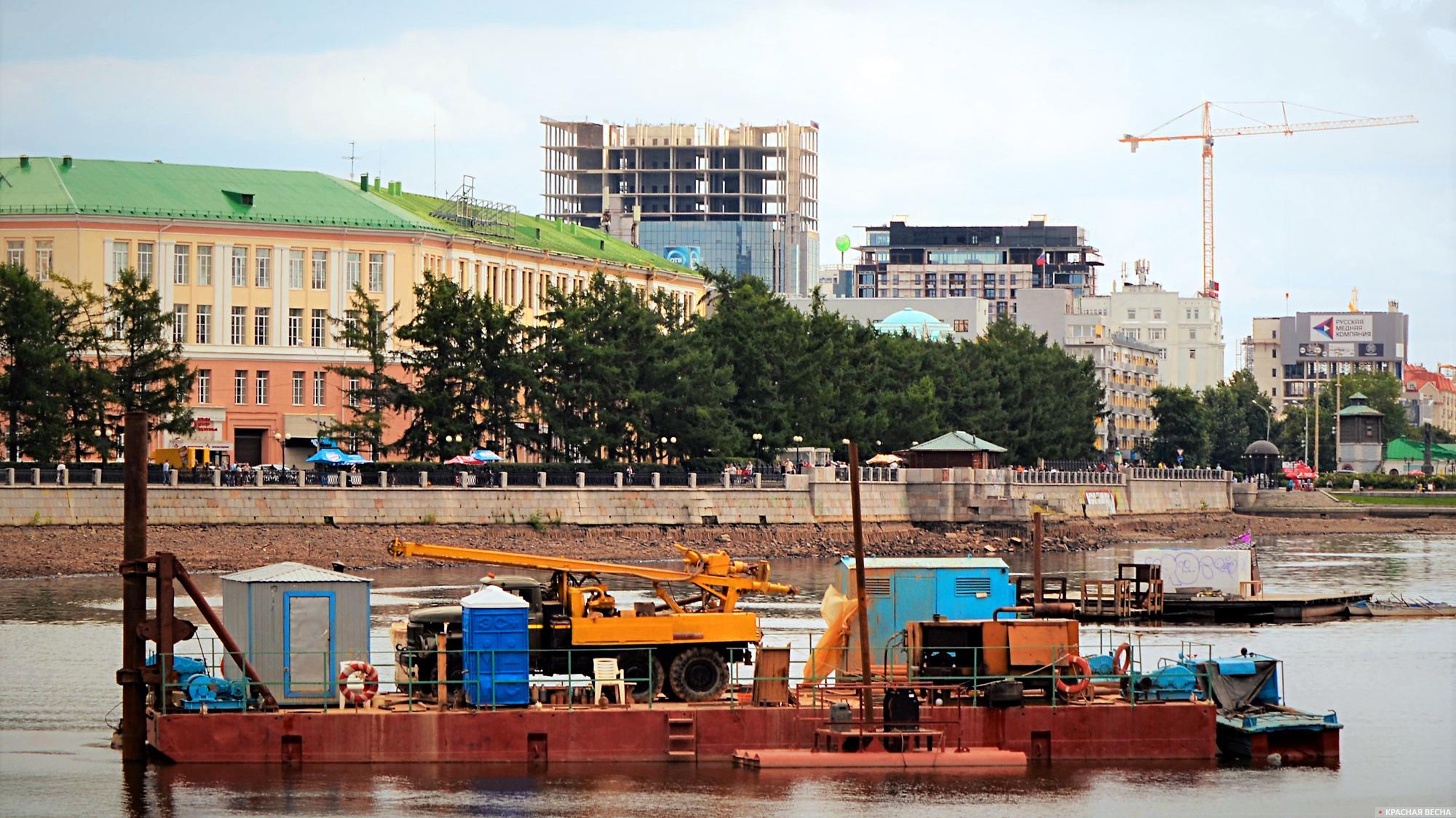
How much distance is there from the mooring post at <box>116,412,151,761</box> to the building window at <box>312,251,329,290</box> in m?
82.5

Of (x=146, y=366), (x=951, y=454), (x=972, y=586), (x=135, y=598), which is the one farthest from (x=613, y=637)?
(x=951, y=454)

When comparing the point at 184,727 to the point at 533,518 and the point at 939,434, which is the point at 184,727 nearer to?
the point at 533,518

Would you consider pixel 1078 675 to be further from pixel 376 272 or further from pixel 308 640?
pixel 376 272

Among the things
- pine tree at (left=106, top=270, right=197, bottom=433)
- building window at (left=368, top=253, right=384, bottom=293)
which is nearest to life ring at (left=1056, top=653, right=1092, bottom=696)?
pine tree at (left=106, top=270, right=197, bottom=433)

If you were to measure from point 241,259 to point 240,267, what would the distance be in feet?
1.66

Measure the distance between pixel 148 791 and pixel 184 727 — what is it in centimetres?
134

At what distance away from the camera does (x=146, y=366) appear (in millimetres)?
102688

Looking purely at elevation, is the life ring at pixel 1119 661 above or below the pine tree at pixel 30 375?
below

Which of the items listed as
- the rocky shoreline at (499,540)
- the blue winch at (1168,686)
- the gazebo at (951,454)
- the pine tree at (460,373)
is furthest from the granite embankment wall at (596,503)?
the blue winch at (1168,686)

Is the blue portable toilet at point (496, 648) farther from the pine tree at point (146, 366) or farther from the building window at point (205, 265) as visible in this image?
the building window at point (205, 265)

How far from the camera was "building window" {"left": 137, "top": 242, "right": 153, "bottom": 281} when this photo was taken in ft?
396

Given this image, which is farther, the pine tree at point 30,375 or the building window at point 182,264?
the building window at point 182,264

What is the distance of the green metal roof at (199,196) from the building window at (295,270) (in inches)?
69.2

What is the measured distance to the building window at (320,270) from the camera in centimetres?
12669
